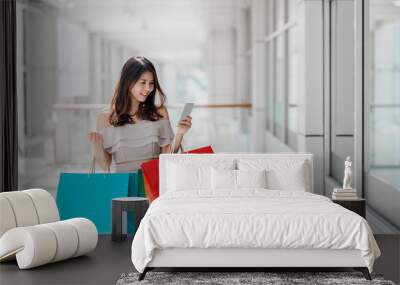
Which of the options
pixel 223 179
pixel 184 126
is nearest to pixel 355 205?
pixel 223 179

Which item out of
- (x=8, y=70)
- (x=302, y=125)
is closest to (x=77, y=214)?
(x=8, y=70)

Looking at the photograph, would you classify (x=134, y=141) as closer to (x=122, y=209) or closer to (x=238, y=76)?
(x=122, y=209)

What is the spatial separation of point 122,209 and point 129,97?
1217 mm

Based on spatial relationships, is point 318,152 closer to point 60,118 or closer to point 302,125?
point 302,125

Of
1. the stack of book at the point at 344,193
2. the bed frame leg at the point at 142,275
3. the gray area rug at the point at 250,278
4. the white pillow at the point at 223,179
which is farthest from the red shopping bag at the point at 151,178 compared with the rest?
the bed frame leg at the point at 142,275

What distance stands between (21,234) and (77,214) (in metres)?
1.74

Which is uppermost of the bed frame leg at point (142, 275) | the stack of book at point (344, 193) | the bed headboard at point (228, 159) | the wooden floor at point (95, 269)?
the bed headboard at point (228, 159)

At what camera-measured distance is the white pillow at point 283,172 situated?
6.77 meters

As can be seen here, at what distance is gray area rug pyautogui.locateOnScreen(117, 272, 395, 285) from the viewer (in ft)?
17.1

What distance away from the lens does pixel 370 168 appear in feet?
23.7

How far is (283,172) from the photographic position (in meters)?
6.81

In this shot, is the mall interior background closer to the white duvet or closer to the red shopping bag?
the white duvet

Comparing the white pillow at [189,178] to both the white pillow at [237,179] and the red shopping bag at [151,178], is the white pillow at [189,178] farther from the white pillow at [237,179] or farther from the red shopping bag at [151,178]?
the red shopping bag at [151,178]

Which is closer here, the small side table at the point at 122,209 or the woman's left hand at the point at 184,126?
the small side table at the point at 122,209
